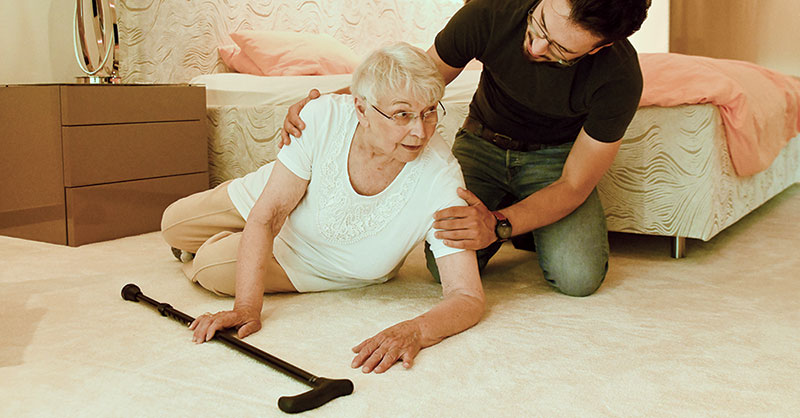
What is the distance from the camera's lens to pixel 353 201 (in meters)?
1.70

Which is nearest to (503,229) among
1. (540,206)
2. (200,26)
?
(540,206)

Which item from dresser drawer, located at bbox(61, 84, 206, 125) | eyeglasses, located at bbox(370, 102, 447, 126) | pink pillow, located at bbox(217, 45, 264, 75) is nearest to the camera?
eyeglasses, located at bbox(370, 102, 447, 126)

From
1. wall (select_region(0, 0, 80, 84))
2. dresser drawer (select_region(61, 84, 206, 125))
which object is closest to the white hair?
dresser drawer (select_region(61, 84, 206, 125))

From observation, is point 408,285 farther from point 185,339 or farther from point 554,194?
point 185,339

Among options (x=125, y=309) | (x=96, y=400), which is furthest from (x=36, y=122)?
(x=96, y=400)

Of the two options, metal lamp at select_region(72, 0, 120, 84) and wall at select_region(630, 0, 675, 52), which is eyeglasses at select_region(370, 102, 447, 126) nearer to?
metal lamp at select_region(72, 0, 120, 84)

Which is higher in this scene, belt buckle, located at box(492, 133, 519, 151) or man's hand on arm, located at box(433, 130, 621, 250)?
belt buckle, located at box(492, 133, 519, 151)

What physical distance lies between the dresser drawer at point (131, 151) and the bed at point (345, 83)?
20 cm

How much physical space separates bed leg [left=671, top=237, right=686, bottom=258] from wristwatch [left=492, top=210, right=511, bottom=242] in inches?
35.4

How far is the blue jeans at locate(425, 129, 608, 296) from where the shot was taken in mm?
1974

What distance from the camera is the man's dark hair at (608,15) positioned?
1.41m

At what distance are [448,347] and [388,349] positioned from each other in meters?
0.17

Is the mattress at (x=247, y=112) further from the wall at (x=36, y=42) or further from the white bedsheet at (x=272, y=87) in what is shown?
the wall at (x=36, y=42)

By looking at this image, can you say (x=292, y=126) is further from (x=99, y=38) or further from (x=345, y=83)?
(x=99, y=38)
